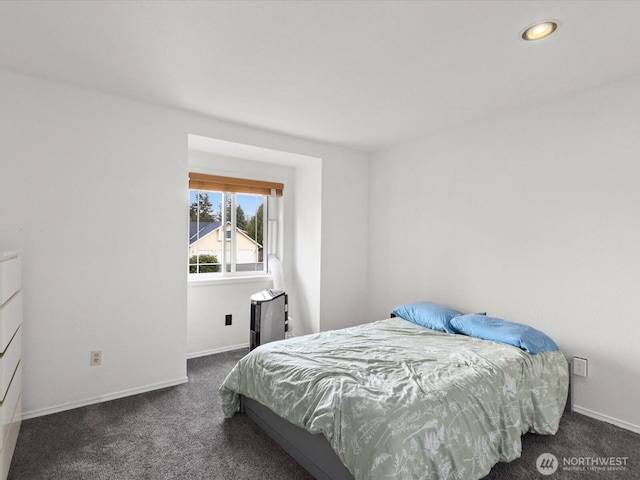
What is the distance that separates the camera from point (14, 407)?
2094 mm

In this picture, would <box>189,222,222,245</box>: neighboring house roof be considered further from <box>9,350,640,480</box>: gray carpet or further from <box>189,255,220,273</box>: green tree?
<box>9,350,640,480</box>: gray carpet

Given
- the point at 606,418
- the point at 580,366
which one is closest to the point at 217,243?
the point at 580,366

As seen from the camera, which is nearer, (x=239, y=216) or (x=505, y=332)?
(x=505, y=332)

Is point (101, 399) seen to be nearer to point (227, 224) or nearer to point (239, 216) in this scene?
point (227, 224)

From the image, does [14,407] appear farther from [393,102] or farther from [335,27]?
[393,102]

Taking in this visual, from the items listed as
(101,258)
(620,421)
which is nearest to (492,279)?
(620,421)

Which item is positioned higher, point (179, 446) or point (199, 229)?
point (199, 229)

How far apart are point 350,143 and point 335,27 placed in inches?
87.8

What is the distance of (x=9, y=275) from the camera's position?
6.51 ft

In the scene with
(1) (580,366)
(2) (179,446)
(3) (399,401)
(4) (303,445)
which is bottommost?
(2) (179,446)

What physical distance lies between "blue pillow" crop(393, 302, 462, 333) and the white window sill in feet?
5.95

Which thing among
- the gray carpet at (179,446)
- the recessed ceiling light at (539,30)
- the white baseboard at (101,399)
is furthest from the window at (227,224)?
the recessed ceiling light at (539,30)

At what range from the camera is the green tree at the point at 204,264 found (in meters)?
4.10

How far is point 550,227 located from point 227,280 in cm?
330
